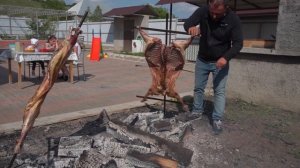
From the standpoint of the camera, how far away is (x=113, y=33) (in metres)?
26.0

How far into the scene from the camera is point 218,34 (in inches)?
180

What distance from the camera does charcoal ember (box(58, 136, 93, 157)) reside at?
3441mm

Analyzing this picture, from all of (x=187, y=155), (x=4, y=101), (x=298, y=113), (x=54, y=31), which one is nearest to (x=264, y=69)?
(x=298, y=113)

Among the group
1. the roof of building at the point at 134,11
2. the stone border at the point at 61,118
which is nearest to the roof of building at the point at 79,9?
the roof of building at the point at 134,11

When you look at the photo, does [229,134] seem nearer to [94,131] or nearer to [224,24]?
[224,24]

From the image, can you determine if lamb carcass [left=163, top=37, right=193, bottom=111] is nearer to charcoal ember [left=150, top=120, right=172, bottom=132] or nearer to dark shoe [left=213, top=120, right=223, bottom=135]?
charcoal ember [left=150, top=120, right=172, bottom=132]

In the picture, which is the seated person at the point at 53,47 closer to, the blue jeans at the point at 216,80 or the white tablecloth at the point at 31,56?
the white tablecloth at the point at 31,56

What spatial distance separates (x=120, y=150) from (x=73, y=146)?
525 millimetres

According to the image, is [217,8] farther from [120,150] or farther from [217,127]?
[120,150]

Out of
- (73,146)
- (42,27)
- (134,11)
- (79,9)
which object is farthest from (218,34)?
(79,9)

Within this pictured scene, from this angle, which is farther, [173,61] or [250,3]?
[250,3]

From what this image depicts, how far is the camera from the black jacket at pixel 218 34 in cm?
444

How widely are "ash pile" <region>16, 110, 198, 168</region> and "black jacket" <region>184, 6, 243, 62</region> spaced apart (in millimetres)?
1224

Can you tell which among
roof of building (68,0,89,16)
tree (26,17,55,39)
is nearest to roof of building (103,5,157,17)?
roof of building (68,0,89,16)
